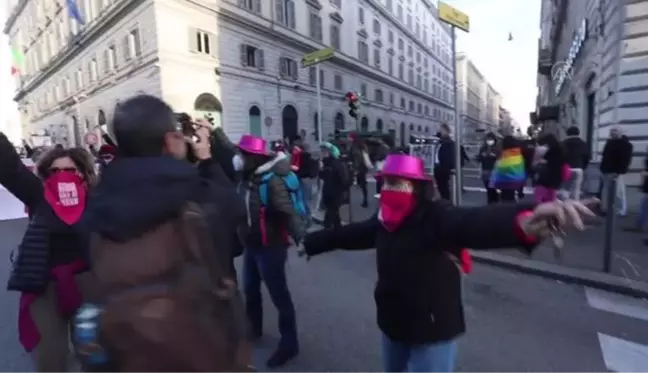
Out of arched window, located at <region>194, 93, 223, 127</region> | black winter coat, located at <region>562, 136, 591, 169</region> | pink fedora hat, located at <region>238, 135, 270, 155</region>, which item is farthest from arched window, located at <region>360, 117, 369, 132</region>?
pink fedora hat, located at <region>238, 135, 270, 155</region>

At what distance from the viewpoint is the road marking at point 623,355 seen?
11.5 ft

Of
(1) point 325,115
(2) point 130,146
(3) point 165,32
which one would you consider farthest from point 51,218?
(1) point 325,115

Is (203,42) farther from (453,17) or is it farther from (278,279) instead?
(278,279)

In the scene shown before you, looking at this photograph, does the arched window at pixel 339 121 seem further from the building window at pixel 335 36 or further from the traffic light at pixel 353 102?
the traffic light at pixel 353 102

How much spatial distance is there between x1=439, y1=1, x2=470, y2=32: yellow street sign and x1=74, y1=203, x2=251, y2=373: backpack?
6.26 meters

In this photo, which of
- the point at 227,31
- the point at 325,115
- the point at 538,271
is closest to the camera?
the point at 538,271

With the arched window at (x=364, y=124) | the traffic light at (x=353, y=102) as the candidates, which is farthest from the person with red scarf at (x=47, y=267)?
the arched window at (x=364, y=124)

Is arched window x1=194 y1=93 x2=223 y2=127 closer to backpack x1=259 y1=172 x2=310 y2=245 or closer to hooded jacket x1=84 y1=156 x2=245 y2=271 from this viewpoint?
backpack x1=259 y1=172 x2=310 y2=245

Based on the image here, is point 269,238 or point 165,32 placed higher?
point 165,32

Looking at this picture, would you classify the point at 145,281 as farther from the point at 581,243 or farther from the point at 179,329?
the point at 581,243

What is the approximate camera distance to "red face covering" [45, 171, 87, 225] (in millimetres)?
2514

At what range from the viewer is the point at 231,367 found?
1.41 m

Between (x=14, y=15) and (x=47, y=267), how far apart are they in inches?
2858

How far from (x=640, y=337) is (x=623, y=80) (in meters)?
7.79
